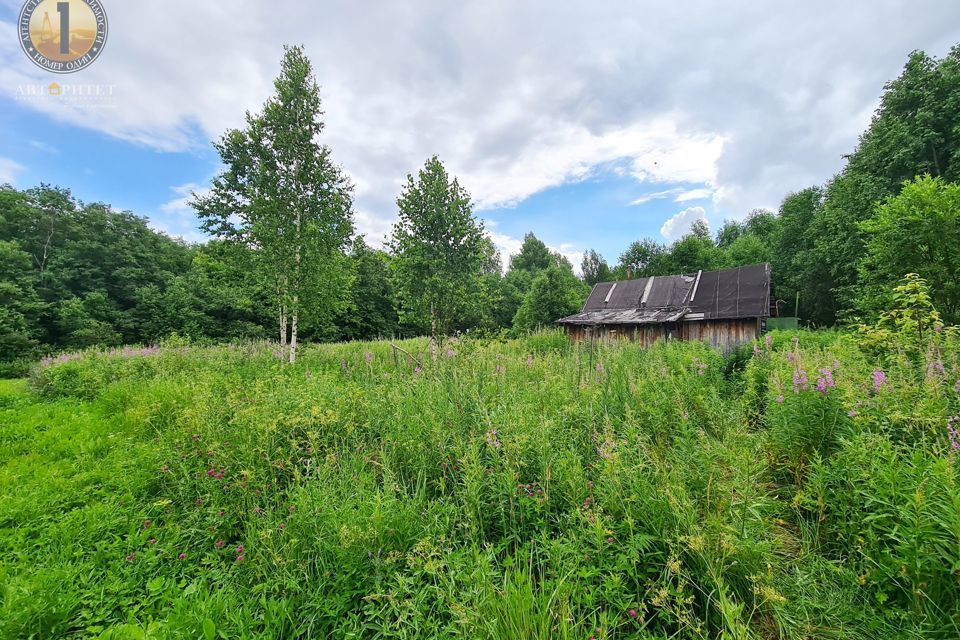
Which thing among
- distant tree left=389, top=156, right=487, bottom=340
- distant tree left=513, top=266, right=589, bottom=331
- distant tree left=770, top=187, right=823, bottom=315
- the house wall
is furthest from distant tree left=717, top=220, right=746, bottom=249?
distant tree left=389, top=156, right=487, bottom=340

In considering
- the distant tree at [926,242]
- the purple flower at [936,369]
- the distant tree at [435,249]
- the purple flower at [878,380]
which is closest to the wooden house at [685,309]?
the distant tree at [926,242]

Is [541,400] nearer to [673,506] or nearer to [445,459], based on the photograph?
[445,459]

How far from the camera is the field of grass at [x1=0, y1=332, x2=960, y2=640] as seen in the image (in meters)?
1.71

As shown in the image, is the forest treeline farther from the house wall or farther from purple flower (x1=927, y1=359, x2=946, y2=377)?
purple flower (x1=927, y1=359, x2=946, y2=377)

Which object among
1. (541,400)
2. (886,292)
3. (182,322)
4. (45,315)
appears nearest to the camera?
(541,400)

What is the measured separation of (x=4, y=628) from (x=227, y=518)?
1047 mm

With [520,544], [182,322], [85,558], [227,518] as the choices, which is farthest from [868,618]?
[182,322]

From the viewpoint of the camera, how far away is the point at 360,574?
2.00 m

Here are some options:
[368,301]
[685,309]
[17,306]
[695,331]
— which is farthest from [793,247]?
[17,306]

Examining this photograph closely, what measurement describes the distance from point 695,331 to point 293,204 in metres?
17.2

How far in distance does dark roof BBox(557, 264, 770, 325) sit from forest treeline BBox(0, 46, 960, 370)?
3102mm

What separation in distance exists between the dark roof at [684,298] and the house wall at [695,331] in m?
0.42

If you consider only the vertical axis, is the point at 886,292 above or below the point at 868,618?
above

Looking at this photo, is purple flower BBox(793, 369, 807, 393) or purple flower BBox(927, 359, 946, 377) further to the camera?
purple flower BBox(793, 369, 807, 393)
